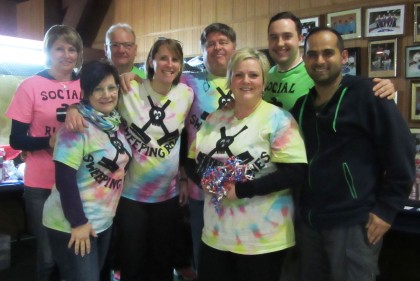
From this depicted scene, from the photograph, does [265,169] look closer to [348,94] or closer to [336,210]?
[336,210]

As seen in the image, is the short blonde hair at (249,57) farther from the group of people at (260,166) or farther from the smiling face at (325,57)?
the smiling face at (325,57)

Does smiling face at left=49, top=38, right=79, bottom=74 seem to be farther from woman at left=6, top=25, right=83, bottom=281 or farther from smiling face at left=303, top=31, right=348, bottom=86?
smiling face at left=303, top=31, right=348, bottom=86

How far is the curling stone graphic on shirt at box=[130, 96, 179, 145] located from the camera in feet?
6.43

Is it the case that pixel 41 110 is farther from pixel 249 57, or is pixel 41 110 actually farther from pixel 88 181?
pixel 249 57

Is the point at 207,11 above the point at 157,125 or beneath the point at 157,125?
above

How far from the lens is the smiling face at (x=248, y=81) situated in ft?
5.49

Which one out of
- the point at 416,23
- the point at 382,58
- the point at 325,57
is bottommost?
the point at 325,57

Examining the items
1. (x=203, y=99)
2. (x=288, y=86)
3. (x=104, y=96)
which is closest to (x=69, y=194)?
(x=104, y=96)

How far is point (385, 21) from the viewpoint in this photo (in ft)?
10.4

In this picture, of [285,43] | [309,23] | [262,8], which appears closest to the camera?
[285,43]

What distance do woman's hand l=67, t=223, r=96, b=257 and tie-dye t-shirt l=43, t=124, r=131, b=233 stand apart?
42 mm

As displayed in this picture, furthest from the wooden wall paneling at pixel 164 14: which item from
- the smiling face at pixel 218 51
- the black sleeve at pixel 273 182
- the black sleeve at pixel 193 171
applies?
the black sleeve at pixel 273 182

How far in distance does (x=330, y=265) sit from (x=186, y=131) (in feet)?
3.36

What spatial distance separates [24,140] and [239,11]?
3020 millimetres
